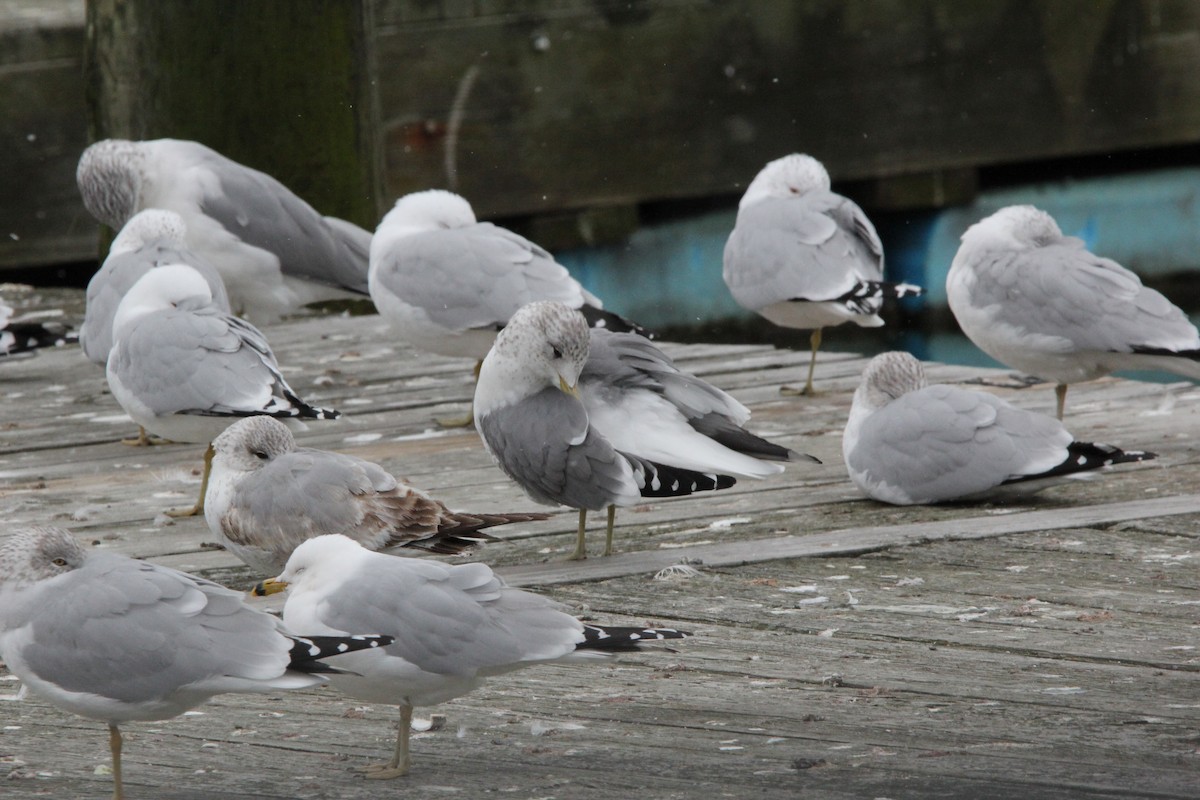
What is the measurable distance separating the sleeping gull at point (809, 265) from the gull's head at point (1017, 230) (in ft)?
2.39

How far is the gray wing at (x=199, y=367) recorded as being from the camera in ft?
15.3

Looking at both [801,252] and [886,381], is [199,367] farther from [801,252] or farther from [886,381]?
[801,252]

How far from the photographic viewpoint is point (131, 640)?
263 centimetres

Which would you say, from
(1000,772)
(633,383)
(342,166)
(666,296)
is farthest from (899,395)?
(666,296)

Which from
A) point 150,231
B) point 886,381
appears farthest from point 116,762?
point 150,231

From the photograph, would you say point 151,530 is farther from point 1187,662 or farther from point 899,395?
point 1187,662

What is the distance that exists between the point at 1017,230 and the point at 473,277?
5.56ft

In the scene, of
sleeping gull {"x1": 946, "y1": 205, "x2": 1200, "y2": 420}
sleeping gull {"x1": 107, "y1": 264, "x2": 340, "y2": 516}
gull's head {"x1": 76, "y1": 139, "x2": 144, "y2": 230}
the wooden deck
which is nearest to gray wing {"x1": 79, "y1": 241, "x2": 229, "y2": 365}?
the wooden deck

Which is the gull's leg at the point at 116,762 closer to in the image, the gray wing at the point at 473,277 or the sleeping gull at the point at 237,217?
the gray wing at the point at 473,277

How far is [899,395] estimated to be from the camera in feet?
15.3

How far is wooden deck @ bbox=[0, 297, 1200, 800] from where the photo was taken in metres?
2.59

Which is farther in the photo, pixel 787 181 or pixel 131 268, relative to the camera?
pixel 787 181

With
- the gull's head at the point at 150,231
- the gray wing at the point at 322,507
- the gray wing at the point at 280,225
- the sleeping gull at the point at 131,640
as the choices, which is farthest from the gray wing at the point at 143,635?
the gray wing at the point at 280,225

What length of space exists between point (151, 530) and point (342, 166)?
352cm
